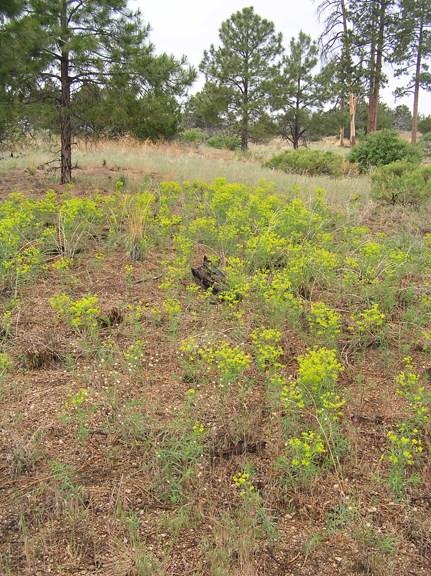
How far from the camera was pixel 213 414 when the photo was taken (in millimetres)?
2871

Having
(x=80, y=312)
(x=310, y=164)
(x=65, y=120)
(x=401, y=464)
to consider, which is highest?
(x=65, y=120)

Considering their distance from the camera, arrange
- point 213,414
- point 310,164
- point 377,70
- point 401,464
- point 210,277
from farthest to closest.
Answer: point 377,70, point 310,164, point 210,277, point 213,414, point 401,464

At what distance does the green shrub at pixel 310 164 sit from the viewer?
1181cm

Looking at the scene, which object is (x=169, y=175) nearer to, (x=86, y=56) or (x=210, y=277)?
(x=86, y=56)

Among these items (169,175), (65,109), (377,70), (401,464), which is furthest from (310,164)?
(401,464)

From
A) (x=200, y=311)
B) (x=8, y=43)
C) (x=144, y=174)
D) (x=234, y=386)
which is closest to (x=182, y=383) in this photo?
(x=234, y=386)

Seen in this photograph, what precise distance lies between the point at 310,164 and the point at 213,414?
33.1 ft

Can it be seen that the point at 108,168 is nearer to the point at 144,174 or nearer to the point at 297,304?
the point at 144,174

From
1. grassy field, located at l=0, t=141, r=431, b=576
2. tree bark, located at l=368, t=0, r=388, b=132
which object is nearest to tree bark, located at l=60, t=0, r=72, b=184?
grassy field, located at l=0, t=141, r=431, b=576

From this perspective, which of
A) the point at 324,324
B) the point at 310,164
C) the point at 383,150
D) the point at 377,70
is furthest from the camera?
the point at 377,70

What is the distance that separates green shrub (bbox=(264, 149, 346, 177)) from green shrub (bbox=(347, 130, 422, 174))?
556 millimetres

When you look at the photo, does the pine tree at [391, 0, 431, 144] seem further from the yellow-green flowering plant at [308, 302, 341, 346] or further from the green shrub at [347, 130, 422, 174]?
the yellow-green flowering plant at [308, 302, 341, 346]

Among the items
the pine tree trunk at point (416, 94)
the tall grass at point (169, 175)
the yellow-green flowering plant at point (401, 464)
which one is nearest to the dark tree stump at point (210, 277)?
the yellow-green flowering plant at point (401, 464)

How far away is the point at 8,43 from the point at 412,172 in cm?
636
